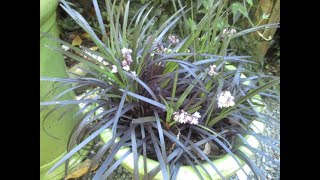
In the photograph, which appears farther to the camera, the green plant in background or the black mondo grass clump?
the green plant in background

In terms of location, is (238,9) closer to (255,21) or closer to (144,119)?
(255,21)

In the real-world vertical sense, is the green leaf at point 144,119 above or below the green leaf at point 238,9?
below

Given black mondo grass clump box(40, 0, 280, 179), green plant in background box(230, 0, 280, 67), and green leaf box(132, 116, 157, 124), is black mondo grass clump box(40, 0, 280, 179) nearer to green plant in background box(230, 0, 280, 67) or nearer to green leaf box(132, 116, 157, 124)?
green leaf box(132, 116, 157, 124)

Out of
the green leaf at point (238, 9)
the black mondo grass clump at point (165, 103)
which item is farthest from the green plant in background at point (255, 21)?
the black mondo grass clump at point (165, 103)

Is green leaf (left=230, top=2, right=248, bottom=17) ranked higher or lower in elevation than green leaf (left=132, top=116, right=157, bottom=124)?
higher

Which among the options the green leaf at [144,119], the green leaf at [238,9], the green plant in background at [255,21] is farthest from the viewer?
the green plant in background at [255,21]

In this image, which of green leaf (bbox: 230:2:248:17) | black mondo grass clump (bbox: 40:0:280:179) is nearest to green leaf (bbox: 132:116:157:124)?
black mondo grass clump (bbox: 40:0:280:179)

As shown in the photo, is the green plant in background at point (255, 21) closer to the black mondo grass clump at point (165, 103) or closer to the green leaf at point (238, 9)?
the green leaf at point (238, 9)

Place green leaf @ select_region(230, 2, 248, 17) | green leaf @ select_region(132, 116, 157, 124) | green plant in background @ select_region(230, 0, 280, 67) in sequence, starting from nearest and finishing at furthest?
green leaf @ select_region(132, 116, 157, 124) < green leaf @ select_region(230, 2, 248, 17) < green plant in background @ select_region(230, 0, 280, 67)

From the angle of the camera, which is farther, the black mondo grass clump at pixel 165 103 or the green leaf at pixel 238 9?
the green leaf at pixel 238 9
